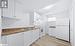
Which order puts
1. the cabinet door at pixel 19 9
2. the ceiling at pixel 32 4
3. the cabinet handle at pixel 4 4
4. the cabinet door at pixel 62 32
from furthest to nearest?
1. the cabinet door at pixel 62 32
2. the ceiling at pixel 32 4
3. the cabinet door at pixel 19 9
4. the cabinet handle at pixel 4 4

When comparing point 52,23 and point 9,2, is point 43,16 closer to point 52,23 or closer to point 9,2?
point 52,23

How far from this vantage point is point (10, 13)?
4.31m

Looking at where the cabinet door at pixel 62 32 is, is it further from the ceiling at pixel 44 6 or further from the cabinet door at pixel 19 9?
the cabinet door at pixel 19 9

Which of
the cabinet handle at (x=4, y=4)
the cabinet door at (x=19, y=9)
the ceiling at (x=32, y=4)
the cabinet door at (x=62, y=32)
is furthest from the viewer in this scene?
the cabinet door at (x=62, y=32)

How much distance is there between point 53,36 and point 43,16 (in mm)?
1275

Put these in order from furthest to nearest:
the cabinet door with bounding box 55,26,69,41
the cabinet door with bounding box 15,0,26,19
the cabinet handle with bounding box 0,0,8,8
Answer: the cabinet door with bounding box 55,26,69,41
the cabinet door with bounding box 15,0,26,19
the cabinet handle with bounding box 0,0,8,8

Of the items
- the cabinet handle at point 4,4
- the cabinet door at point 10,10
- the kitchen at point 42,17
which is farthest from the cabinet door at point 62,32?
the cabinet handle at point 4,4

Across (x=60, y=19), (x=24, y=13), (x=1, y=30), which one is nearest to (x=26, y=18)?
(x=24, y=13)

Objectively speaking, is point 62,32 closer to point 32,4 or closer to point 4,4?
point 32,4

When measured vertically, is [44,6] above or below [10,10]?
above

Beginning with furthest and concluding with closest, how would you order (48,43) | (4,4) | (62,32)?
1. (62,32)
2. (48,43)
3. (4,4)

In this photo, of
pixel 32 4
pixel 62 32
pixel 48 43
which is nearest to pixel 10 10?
pixel 32 4

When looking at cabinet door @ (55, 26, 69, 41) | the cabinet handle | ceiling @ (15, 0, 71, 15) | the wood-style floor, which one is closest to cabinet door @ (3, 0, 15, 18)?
the cabinet handle

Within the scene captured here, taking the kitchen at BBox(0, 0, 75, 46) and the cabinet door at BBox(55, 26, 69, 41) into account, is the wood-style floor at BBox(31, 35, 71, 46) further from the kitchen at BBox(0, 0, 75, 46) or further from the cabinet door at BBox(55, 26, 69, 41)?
the cabinet door at BBox(55, 26, 69, 41)
